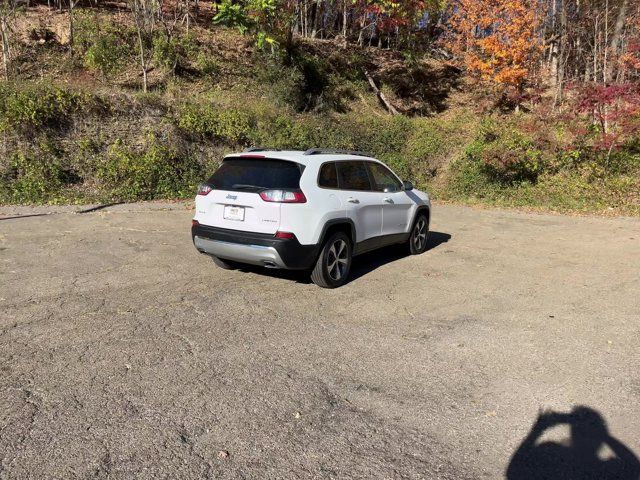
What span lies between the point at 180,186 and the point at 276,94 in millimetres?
6047

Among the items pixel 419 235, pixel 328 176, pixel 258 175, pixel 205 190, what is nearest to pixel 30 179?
pixel 205 190

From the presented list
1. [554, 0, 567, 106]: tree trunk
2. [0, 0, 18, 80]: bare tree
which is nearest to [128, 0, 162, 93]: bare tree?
[0, 0, 18, 80]: bare tree

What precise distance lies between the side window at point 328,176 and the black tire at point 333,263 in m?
0.62

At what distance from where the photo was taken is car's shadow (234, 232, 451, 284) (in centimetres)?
663

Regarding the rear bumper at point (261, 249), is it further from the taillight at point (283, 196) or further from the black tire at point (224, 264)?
the black tire at point (224, 264)

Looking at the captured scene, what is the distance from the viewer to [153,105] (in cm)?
1403

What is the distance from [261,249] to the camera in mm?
5645

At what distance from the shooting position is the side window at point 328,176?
19.7 feet

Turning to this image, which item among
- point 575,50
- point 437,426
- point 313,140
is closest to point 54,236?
point 437,426

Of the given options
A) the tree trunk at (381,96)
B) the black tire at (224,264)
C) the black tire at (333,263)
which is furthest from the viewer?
the tree trunk at (381,96)

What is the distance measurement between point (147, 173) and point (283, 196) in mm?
9041

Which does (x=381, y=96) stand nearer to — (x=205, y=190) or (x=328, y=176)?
(x=328, y=176)

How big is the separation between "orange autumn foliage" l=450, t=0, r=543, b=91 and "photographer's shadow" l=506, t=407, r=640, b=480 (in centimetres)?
1944

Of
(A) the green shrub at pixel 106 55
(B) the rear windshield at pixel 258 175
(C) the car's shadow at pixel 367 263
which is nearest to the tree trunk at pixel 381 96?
(A) the green shrub at pixel 106 55
